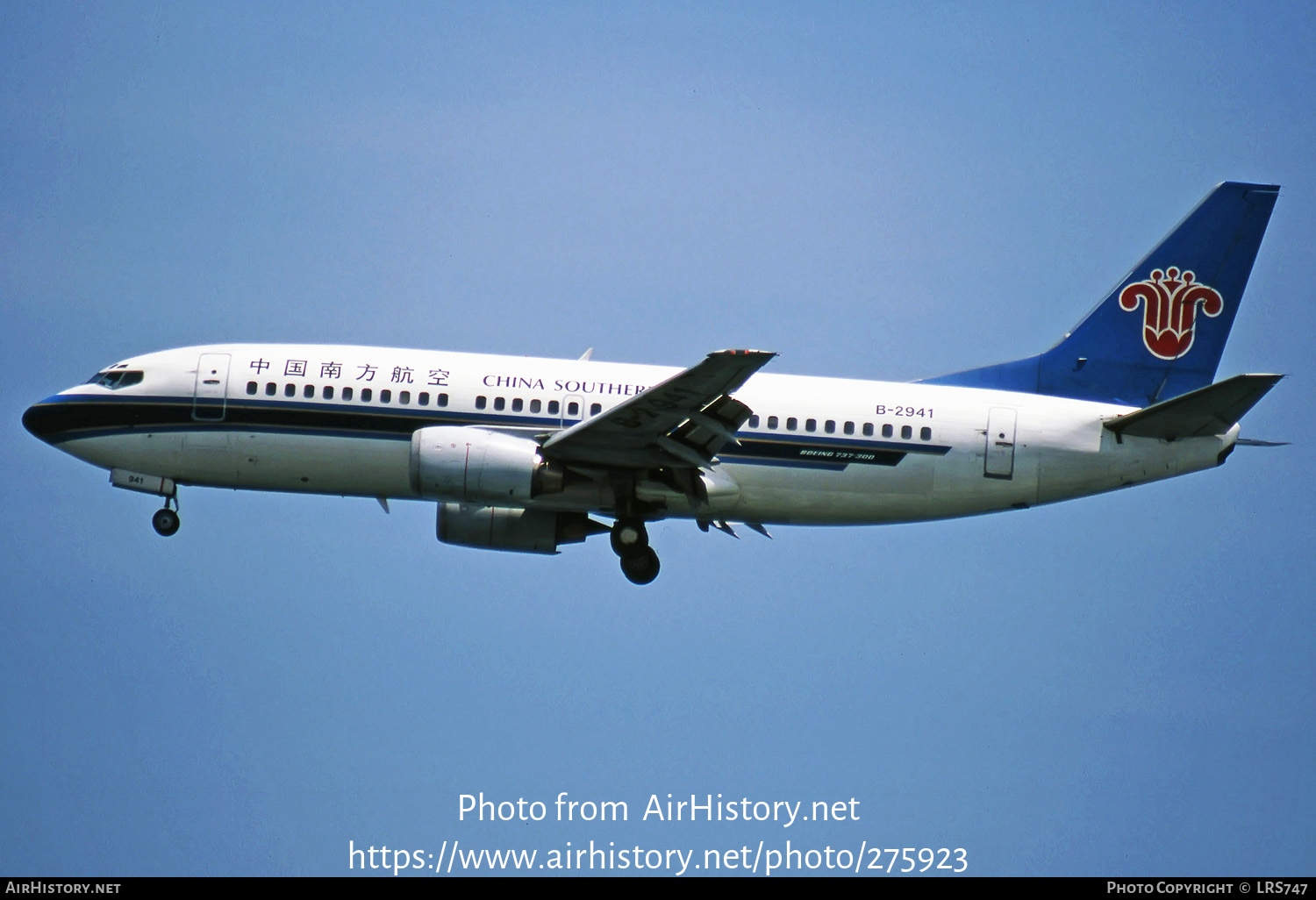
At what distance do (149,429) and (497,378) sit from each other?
759 centimetres

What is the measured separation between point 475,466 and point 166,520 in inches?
313

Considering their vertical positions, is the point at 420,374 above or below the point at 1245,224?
below

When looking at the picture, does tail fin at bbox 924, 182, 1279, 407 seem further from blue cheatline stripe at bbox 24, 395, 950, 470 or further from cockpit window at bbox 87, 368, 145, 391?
cockpit window at bbox 87, 368, 145, 391

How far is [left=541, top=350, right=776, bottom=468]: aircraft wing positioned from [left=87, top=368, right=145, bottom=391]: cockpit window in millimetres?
9498

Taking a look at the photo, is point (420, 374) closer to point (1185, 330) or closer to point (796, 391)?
point (796, 391)

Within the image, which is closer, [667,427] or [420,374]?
[667,427]

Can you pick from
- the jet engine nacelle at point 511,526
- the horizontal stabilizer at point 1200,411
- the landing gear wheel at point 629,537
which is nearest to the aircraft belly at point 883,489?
the landing gear wheel at point 629,537

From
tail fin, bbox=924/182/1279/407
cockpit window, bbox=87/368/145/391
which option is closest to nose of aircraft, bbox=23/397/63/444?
cockpit window, bbox=87/368/145/391

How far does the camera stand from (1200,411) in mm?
32875

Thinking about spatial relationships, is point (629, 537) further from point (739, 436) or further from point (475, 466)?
point (475, 466)

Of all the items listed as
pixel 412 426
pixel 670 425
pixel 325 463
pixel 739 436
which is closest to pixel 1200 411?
pixel 739 436
